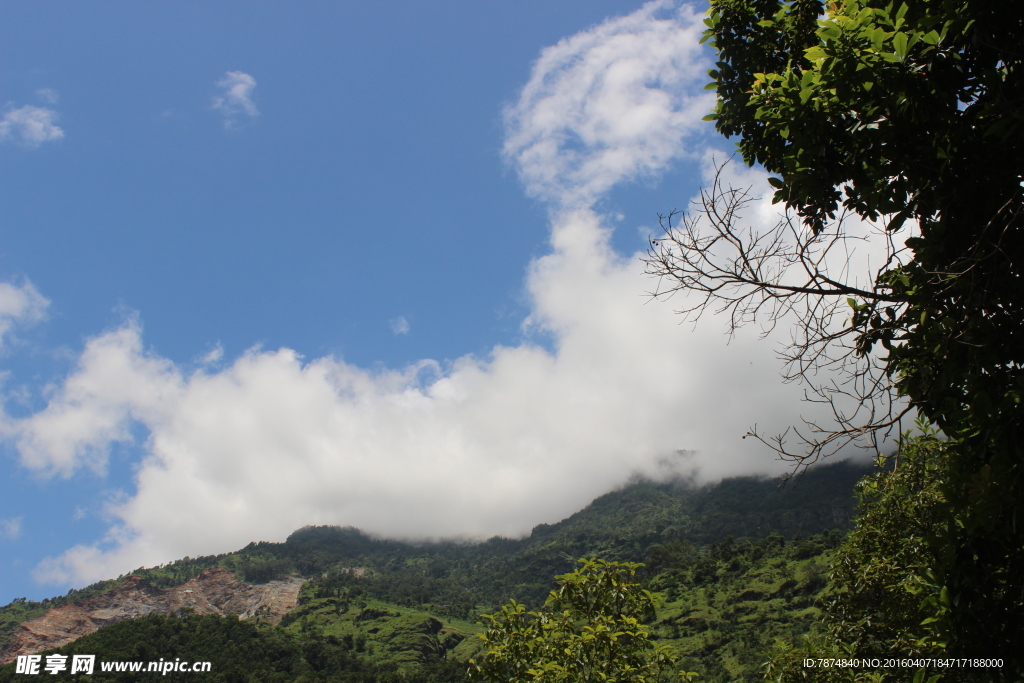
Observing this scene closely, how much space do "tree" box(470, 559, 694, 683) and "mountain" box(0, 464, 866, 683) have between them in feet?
39.4

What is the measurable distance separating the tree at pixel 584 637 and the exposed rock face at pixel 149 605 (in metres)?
162

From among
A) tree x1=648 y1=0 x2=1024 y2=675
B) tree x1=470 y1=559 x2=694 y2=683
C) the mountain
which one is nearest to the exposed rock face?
the mountain

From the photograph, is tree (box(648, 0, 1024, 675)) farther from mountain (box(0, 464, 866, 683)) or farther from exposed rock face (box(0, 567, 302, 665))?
exposed rock face (box(0, 567, 302, 665))

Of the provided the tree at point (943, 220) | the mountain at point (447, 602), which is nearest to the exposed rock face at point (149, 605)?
the mountain at point (447, 602)

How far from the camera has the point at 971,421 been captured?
4.02 meters

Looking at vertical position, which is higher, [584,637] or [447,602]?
[584,637]

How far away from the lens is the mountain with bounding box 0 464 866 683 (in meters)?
70.2

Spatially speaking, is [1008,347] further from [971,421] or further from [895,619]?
[895,619]

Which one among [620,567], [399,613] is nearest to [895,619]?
[620,567]

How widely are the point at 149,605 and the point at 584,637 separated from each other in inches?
8061

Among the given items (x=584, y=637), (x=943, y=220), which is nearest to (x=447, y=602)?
(x=584, y=637)

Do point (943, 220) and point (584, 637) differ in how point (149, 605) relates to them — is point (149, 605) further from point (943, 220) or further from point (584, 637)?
point (943, 220)

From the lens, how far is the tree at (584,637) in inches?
302

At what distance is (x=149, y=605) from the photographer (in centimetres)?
16475
